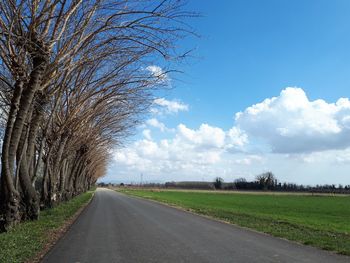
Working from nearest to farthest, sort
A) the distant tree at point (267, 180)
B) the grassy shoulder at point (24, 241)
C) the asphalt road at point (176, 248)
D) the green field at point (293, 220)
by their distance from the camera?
the asphalt road at point (176, 248) → the grassy shoulder at point (24, 241) → the green field at point (293, 220) → the distant tree at point (267, 180)

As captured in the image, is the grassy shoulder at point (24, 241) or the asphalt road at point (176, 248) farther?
the grassy shoulder at point (24, 241)

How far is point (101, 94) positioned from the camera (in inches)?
1109

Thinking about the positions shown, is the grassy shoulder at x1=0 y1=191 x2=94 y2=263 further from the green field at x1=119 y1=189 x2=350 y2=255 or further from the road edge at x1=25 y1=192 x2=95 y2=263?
the green field at x1=119 y1=189 x2=350 y2=255

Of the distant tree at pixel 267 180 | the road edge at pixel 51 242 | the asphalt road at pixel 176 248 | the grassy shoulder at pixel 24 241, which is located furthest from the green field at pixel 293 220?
the distant tree at pixel 267 180

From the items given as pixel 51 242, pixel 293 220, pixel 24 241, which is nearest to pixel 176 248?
pixel 51 242

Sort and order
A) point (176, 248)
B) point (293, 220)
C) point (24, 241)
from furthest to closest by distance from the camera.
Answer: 1. point (293, 220)
2. point (24, 241)
3. point (176, 248)

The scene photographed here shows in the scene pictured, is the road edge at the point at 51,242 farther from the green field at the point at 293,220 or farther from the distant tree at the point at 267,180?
the distant tree at the point at 267,180

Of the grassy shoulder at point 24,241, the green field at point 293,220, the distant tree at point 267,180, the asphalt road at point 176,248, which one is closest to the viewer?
the asphalt road at point 176,248

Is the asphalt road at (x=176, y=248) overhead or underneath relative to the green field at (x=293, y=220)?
underneath

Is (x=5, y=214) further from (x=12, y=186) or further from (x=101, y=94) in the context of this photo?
(x=101, y=94)

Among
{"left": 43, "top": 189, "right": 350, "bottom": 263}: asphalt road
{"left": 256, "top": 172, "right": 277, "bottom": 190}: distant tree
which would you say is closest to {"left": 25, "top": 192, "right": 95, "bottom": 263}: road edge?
{"left": 43, "top": 189, "right": 350, "bottom": 263}: asphalt road

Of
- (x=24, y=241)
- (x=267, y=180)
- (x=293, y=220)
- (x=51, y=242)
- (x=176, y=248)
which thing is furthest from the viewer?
(x=267, y=180)

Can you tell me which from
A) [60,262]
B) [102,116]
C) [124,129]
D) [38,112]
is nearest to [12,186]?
[38,112]

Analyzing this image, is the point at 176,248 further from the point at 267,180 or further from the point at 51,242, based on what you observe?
the point at 267,180
